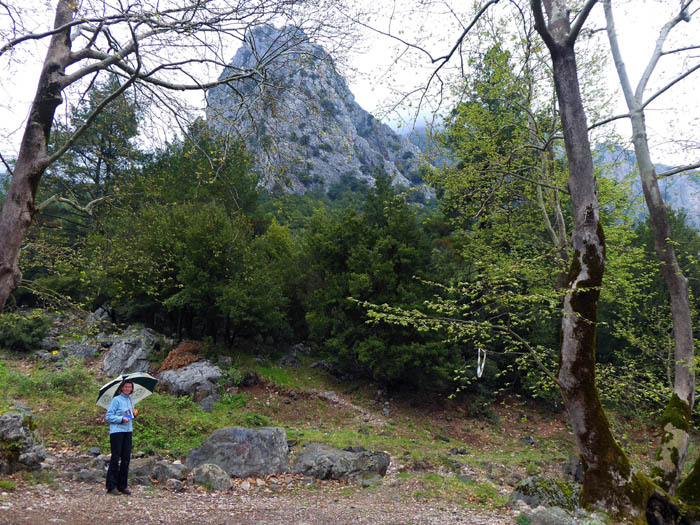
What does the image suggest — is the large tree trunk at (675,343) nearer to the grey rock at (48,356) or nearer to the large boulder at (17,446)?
the large boulder at (17,446)

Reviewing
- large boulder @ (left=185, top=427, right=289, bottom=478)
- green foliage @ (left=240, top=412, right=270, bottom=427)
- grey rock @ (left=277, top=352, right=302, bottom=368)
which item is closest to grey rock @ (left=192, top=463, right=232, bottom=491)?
large boulder @ (left=185, top=427, right=289, bottom=478)

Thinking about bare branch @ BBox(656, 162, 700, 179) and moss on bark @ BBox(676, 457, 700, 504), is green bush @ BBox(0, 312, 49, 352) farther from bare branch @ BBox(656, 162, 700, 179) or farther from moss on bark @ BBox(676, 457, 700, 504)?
bare branch @ BBox(656, 162, 700, 179)

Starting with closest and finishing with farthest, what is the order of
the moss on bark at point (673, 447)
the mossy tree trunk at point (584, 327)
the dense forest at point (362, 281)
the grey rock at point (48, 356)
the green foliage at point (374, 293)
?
the mossy tree trunk at point (584, 327) < the moss on bark at point (673, 447) < the dense forest at point (362, 281) < the green foliage at point (374, 293) < the grey rock at point (48, 356)

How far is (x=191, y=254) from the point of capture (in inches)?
576

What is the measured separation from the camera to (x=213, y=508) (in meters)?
5.29

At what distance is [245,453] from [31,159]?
5.82 metres

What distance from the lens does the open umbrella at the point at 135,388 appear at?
246 inches

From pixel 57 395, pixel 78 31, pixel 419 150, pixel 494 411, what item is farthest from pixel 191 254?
pixel 494 411

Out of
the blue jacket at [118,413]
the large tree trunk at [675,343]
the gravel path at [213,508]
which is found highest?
the large tree trunk at [675,343]

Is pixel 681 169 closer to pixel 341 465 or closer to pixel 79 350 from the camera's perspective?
pixel 341 465

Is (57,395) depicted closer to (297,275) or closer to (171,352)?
(171,352)

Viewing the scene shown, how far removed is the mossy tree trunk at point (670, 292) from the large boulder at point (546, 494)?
1.26 metres

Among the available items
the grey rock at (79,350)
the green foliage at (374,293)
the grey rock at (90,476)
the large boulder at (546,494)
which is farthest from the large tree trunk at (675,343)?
the grey rock at (79,350)

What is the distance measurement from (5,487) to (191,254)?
10.2 metres
